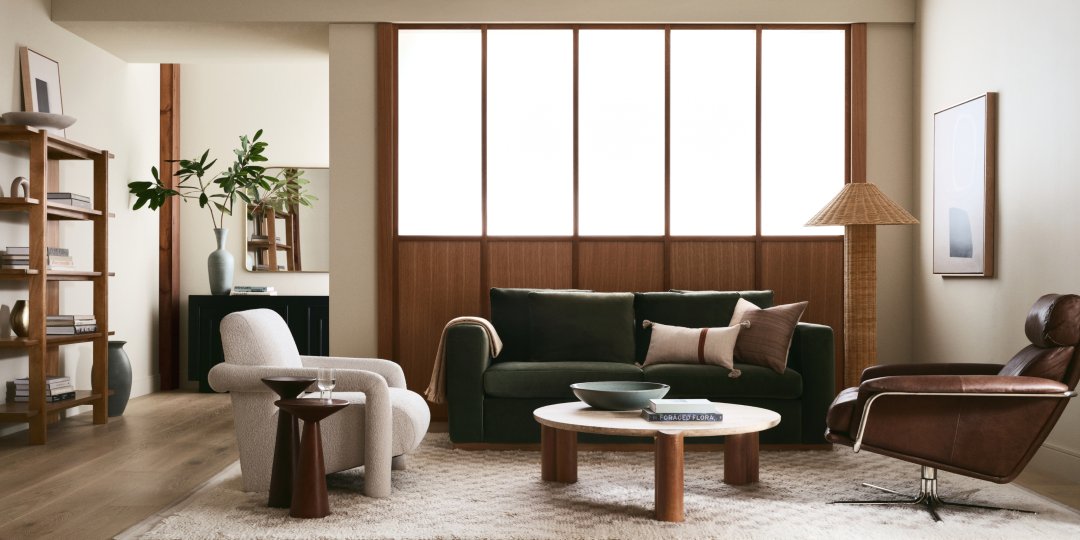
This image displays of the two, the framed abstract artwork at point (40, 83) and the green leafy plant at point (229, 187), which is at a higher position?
the framed abstract artwork at point (40, 83)

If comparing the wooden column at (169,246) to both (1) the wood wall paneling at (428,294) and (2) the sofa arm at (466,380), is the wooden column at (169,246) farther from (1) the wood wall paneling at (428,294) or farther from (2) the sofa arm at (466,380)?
(2) the sofa arm at (466,380)

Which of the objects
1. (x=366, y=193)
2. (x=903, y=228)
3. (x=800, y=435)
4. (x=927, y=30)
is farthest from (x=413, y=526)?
(x=927, y=30)

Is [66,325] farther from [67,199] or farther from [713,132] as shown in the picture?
→ [713,132]

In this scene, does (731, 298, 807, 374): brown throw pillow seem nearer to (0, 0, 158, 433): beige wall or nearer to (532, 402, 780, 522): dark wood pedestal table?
(532, 402, 780, 522): dark wood pedestal table

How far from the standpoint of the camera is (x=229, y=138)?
25.3 ft

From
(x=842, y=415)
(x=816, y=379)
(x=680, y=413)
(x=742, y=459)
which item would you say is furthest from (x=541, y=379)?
(x=842, y=415)

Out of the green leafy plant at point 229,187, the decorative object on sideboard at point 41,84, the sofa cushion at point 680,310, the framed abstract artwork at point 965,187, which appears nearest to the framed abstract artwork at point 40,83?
the decorative object on sideboard at point 41,84

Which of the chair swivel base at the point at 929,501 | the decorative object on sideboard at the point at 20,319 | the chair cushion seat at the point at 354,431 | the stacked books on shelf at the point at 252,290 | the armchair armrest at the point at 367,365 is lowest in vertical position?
the chair swivel base at the point at 929,501

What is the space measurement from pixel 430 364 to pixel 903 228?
3157mm

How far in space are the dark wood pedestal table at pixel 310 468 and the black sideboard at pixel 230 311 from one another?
3.94m

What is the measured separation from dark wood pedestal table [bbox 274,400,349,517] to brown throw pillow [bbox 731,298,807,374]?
2.37 metres

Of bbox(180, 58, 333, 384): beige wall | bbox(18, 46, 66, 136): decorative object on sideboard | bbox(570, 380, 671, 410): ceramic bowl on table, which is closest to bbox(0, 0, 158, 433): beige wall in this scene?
bbox(18, 46, 66, 136): decorative object on sideboard

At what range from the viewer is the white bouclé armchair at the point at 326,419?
3.52 meters

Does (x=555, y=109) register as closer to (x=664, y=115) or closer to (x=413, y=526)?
(x=664, y=115)
